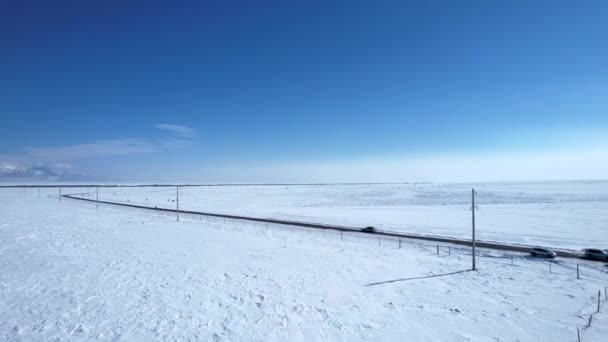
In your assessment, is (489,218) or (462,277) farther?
(489,218)

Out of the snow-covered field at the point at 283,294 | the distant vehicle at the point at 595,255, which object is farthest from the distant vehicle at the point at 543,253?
the distant vehicle at the point at 595,255

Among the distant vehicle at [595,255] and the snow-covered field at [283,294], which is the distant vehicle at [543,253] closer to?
the snow-covered field at [283,294]

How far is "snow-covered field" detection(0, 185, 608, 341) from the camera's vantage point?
1223cm

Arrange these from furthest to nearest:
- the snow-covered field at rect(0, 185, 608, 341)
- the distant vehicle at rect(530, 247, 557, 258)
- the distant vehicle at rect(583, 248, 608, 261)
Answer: the distant vehicle at rect(530, 247, 557, 258), the distant vehicle at rect(583, 248, 608, 261), the snow-covered field at rect(0, 185, 608, 341)

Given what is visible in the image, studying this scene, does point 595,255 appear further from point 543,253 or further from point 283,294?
point 283,294

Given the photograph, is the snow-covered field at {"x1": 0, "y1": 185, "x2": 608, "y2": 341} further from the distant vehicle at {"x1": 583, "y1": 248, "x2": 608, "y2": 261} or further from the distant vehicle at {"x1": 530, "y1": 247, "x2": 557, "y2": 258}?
the distant vehicle at {"x1": 583, "y1": 248, "x2": 608, "y2": 261}

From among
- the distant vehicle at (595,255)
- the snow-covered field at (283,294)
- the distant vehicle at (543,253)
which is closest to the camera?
the snow-covered field at (283,294)

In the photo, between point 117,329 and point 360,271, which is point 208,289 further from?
point 360,271

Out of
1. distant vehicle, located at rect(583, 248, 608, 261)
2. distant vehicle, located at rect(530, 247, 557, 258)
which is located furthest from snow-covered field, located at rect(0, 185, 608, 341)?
distant vehicle, located at rect(583, 248, 608, 261)

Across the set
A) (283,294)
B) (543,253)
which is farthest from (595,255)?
(283,294)

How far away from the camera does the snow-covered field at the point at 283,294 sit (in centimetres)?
1223

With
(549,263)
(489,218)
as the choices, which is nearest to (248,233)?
(549,263)

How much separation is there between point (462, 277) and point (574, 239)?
22.4 metres

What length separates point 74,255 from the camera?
23.3 meters
